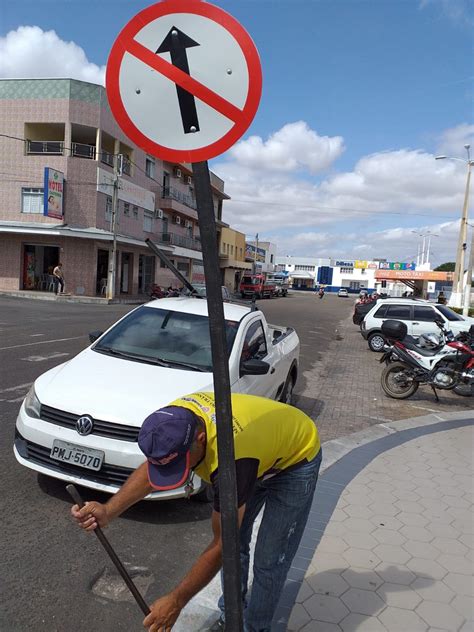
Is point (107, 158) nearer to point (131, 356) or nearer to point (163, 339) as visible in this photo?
point (163, 339)

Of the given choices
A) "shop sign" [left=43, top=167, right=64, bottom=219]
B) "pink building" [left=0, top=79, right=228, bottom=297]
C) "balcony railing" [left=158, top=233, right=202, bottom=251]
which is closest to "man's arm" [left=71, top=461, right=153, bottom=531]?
"pink building" [left=0, top=79, right=228, bottom=297]

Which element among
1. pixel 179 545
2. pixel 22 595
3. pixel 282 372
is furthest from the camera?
pixel 282 372

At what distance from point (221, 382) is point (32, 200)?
30.5 m

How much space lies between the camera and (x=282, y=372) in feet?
21.2

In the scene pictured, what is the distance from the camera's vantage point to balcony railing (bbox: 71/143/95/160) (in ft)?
95.4

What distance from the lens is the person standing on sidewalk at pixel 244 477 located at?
68.3 inches

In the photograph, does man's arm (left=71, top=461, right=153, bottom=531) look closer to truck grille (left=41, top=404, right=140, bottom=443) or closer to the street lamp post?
truck grille (left=41, top=404, right=140, bottom=443)

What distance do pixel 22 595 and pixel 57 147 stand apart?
30.3 metres

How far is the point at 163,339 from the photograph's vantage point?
505 centimetres

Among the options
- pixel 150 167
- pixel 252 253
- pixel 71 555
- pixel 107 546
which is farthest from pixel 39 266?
pixel 252 253

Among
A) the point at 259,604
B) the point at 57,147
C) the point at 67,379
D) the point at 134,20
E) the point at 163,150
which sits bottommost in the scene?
the point at 259,604

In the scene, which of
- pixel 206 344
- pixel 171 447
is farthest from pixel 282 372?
pixel 171 447

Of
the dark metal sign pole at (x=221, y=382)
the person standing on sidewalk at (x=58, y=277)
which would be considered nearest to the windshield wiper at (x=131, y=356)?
the dark metal sign pole at (x=221, y=382)

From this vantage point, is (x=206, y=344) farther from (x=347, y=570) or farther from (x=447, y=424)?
(x=447, y=424)
